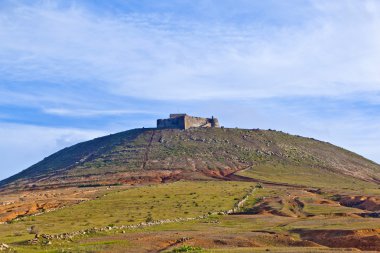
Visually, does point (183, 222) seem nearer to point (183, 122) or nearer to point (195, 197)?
point (195, 197)

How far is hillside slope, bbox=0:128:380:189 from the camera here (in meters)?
113

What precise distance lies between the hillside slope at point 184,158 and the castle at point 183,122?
3517mm

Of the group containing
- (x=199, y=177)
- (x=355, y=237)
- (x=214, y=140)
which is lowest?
(x=355, y=237)

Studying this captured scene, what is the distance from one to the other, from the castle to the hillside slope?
3.52 m

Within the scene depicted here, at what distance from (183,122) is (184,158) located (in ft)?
75.1

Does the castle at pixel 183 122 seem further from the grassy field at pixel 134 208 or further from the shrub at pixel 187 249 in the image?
the shrub at pixel 187 249

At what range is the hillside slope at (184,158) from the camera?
113062 mm

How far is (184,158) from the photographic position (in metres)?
123

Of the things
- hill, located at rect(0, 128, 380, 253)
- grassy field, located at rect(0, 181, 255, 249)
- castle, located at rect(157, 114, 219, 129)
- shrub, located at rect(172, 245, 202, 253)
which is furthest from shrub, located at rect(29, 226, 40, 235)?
castle, located at rect(157, 114, 219, 129)

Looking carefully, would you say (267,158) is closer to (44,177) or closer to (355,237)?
(44,177)

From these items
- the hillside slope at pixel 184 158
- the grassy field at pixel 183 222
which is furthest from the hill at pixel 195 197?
the hillside slope at pixel 184 158

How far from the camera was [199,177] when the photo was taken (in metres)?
108

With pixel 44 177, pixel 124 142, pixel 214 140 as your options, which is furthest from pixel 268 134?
pixel 44 177

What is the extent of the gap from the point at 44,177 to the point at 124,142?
24.6 metres
